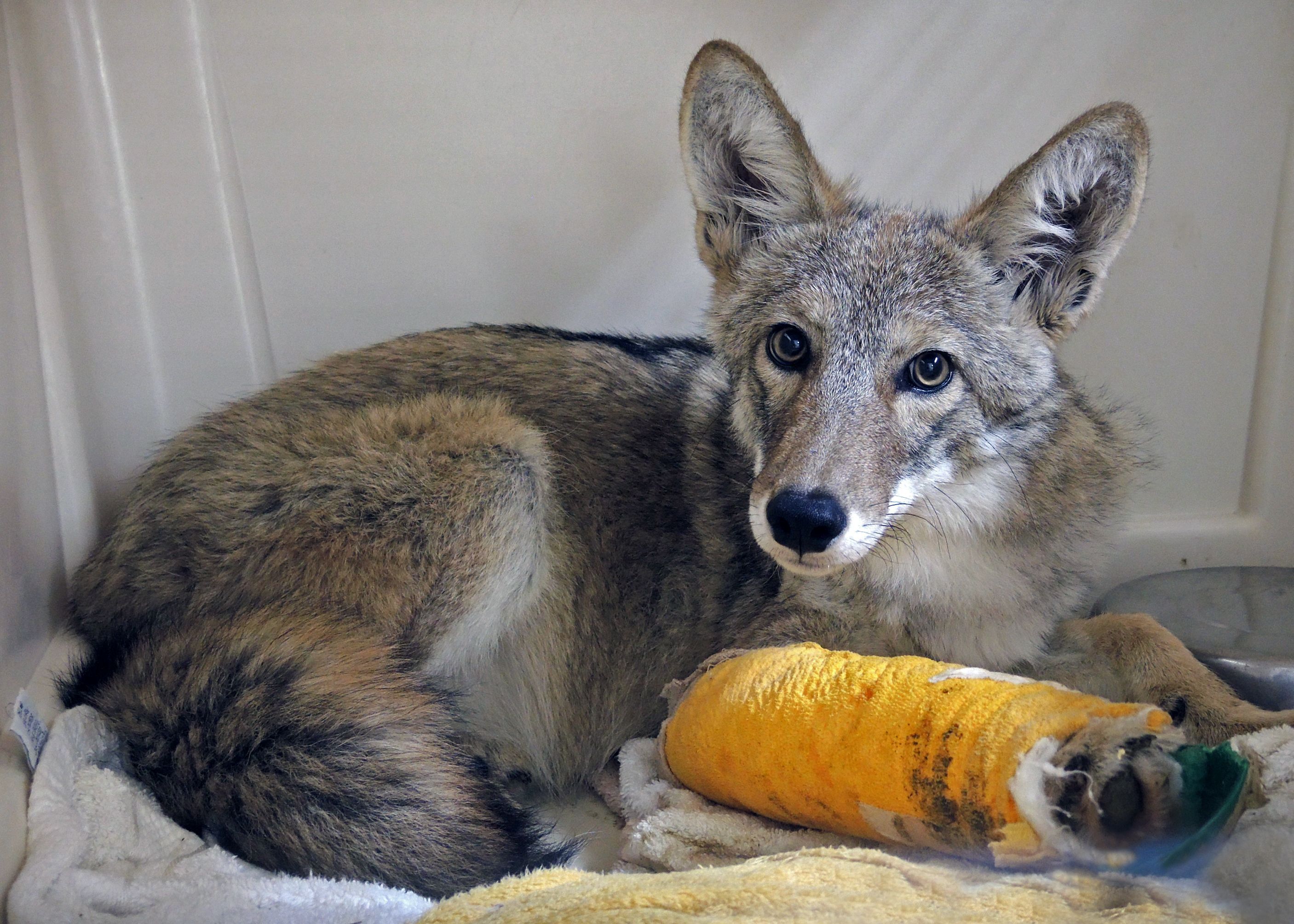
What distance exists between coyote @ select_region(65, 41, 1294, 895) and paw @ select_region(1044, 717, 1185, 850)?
523mm

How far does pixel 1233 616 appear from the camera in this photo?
9.08 feet

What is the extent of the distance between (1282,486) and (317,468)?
2.73m

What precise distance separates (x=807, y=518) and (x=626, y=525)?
763 millimetres

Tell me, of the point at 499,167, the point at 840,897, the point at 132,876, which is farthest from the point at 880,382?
the point at 132,876

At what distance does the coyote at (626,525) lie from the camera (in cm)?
179

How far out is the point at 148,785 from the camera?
1.87 metres

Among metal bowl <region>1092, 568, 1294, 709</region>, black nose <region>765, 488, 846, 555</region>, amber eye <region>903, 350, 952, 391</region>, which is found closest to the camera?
black nose <region>765, 488, 846, 555</region>

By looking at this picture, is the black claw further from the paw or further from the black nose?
the black nose

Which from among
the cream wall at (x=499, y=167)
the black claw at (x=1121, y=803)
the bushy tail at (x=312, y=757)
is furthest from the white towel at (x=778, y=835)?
the cream wall at (x=499, y=167)

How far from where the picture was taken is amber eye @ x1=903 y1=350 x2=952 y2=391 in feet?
6.61

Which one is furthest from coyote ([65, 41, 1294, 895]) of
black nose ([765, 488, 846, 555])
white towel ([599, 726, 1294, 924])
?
white towel ([599, 726, 1294, 924])

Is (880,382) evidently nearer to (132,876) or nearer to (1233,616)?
(1233,616)

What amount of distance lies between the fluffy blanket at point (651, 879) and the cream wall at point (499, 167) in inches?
34.1

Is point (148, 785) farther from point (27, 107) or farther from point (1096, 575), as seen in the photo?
point (1096, 575)
